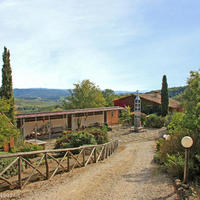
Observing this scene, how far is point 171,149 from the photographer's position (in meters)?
7.09

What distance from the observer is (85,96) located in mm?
44344

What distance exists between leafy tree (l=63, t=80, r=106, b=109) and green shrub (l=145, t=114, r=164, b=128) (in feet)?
56.1

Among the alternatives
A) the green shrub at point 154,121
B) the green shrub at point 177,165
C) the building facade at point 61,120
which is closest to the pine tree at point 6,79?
the building facade at point 61,120

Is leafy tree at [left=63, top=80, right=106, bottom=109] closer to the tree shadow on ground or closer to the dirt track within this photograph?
the tree shadow on ground

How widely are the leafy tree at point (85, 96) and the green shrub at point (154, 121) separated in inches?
673

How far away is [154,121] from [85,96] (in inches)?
795

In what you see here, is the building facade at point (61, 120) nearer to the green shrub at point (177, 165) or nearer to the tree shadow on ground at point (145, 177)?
the tree shadow on ground at point (145, 177)

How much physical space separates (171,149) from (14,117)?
14.8 metres

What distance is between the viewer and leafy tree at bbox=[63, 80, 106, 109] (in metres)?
44.1

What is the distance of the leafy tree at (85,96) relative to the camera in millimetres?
44125

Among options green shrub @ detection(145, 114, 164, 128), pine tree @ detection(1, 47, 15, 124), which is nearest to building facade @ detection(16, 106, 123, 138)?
pine tree @ detection(1, 47, 15, 124)

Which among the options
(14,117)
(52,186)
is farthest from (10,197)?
(14,117)

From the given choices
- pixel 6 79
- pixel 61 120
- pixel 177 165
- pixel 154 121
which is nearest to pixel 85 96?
pixel 154 121

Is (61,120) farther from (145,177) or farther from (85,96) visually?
(85,96)
